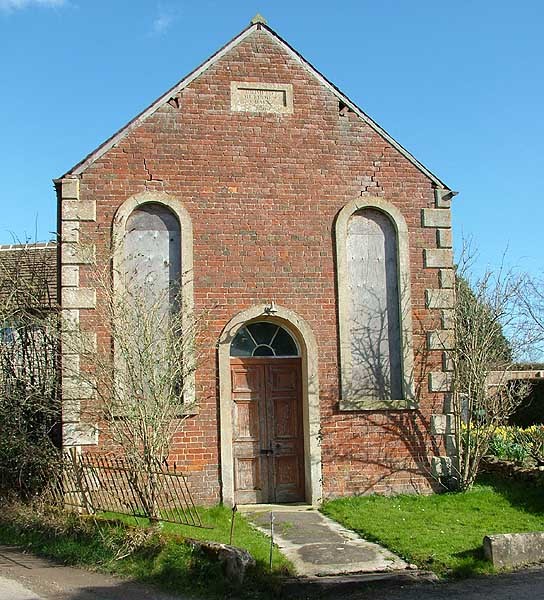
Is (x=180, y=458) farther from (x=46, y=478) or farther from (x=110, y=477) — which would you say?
(x=46, y=478)

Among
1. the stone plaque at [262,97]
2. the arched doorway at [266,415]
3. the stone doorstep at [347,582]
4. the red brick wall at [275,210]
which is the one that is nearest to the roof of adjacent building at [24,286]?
the red brick wall at [275,210]

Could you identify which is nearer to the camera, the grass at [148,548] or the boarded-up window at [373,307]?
the grass at [148,548]

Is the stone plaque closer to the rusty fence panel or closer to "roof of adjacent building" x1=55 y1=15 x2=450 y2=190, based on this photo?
"roof of adjacent building" x1=55 y1=15 x2=450 y2=190

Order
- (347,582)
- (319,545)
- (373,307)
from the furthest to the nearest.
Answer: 1. (373,307)
2. (319,545)
3. (347,582)

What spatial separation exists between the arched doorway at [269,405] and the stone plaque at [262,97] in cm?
350

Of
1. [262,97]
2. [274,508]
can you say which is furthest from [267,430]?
[262,97]

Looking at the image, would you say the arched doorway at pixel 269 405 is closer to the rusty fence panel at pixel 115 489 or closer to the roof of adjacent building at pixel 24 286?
the rusty fence panel at pixel 115 489

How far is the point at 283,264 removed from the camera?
13.4 m

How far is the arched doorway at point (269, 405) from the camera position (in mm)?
13039

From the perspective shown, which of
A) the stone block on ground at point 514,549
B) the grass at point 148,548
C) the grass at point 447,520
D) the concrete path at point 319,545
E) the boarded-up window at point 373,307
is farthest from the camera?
the boarded-up window at point 373,307

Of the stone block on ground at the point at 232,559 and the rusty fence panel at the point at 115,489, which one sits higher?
the rusty fence panel at the point at 115,489

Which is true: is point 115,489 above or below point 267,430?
below

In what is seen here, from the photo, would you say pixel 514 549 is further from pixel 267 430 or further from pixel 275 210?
pixel 275 210

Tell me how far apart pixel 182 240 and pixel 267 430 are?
348 cm
